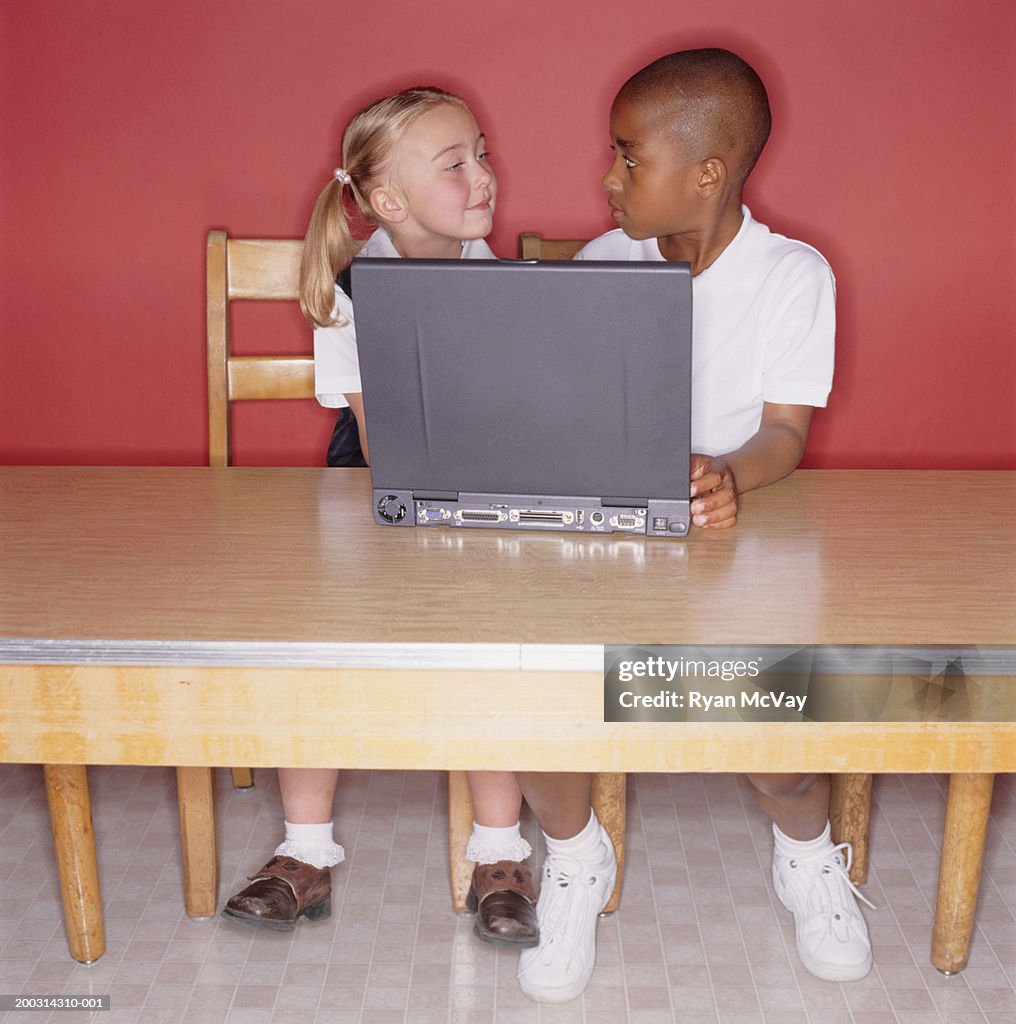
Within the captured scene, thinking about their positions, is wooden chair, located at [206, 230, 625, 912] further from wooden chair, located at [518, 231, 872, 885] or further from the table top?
wooden chair, located at [518, 231, 872, 885]

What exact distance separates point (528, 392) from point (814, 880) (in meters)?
0.76

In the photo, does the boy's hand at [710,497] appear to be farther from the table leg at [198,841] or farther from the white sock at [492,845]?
the table leg at [198,841]

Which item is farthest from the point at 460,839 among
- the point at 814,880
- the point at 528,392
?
the point at 528,392

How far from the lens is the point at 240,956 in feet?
4.97

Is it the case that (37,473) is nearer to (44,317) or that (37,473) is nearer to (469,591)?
(469,591)

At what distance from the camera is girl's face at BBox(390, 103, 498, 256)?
1.66 metres

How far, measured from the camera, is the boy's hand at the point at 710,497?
120 cm

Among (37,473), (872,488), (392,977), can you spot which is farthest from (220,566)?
(872,488)

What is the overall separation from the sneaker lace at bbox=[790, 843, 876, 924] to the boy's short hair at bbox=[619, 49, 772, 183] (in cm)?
86

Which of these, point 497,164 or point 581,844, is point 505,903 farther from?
point 497,164

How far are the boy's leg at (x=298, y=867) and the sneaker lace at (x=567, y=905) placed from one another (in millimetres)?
289

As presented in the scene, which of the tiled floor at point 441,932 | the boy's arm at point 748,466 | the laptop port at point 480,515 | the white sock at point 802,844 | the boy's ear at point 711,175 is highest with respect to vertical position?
the boy's ear at point 711,175

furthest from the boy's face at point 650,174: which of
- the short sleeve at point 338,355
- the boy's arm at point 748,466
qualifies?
the short sleeve at point 338,355

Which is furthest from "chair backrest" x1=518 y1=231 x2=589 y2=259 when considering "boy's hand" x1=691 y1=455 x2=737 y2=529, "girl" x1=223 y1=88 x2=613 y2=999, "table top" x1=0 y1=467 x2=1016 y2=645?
"boy's hand" x1=691 y1=455 x2=737 y2=529
